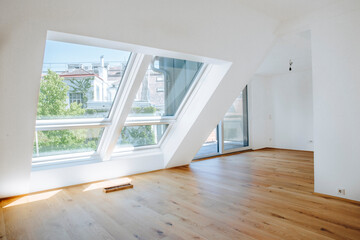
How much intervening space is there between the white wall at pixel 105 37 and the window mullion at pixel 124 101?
494 mm

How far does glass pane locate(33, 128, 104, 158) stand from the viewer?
3.68 metres

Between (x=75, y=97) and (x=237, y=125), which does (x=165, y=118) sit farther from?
(x=237, y=125)

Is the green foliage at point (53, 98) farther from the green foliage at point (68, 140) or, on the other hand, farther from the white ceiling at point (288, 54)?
the white ceiling at point (288, 54)

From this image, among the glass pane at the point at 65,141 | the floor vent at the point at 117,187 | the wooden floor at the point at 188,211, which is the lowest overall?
the wooden floor at the point at 188,211

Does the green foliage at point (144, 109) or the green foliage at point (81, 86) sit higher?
the green foliage at point (81, 86)

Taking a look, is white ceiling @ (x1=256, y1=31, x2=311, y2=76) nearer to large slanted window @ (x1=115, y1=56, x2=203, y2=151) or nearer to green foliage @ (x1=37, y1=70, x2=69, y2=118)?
large slanted window @ (x1=115, y1=56, x2=203, y2=151)

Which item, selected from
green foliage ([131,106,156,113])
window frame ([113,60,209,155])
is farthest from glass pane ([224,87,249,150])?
green foliage ([131,106,156,113])

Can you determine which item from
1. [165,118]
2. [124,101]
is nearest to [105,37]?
[124,101]

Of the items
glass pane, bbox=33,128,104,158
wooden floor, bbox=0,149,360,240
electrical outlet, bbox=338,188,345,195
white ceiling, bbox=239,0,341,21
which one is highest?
white ceiling, bbox=239,0,341,21

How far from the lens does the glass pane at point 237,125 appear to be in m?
6.90

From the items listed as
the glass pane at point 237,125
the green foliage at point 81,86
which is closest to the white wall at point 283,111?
the glass pane at point 237,125

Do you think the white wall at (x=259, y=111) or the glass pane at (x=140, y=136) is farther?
A: the white wall at (x=259, y=111)

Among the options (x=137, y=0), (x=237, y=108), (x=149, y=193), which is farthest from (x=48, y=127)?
(x=237, y=108)

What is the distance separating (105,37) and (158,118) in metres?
2.25
